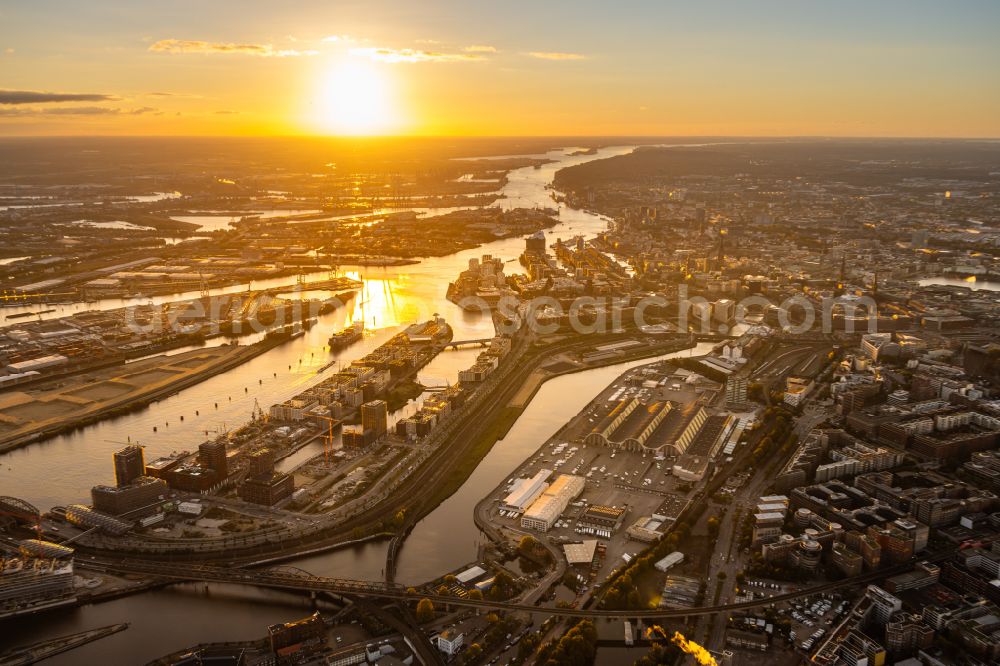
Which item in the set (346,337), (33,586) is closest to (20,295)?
(346,337)

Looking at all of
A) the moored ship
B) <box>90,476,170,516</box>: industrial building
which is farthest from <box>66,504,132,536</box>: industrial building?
the moored ship

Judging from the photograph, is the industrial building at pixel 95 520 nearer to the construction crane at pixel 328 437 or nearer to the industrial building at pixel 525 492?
the construction crane at pixel 328 437

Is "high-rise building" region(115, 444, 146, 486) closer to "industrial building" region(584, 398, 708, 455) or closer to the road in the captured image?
the road

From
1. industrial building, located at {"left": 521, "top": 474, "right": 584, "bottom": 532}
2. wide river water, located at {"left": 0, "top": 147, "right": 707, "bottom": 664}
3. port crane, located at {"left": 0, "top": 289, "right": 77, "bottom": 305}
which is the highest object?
port crane, located at {"left": 0, "top": 289, "right": 77, "bottom": 305}

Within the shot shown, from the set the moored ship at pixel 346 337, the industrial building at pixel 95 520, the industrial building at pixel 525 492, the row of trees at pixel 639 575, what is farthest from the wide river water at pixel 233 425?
the row of trees at pixel 639 575

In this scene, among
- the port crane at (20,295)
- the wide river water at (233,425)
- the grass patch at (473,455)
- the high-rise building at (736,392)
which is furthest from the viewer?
the port crane at (20,295)

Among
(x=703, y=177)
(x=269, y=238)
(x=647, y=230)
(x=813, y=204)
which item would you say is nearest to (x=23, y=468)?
(x=269, y=238)

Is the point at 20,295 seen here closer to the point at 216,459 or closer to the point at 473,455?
the point at 216,459
